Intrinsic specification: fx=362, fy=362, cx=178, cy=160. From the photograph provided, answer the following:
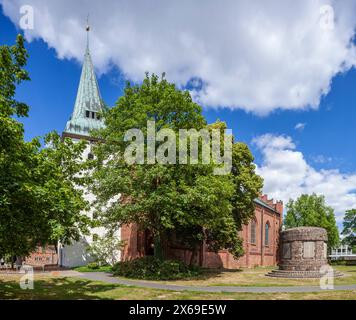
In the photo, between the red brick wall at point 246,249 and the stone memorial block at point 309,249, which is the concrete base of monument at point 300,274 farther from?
the red brick wall at point 246,249

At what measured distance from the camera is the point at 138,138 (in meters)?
23.7

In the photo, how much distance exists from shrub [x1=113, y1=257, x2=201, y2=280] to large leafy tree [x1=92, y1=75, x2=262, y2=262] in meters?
1.19

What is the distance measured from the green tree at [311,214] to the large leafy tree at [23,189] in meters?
62.7

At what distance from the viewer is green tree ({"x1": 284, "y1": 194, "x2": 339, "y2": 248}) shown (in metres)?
69.1

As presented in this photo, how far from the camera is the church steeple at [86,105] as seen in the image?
43406 millimetres

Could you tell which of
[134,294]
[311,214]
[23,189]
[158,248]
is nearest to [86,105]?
[158,248]

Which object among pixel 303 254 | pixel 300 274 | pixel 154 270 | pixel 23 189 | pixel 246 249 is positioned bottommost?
pixel 246 249

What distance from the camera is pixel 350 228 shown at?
62.1 metres

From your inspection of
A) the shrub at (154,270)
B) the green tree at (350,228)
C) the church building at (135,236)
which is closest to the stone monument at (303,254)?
the shrub at (154,270)

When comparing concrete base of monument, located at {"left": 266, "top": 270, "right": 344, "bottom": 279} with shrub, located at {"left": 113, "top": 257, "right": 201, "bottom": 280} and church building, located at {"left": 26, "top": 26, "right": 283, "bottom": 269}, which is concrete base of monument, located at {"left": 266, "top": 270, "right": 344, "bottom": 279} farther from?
church building, located at {"left": 26, "top": 26, "right": 283, "bottom": 269}

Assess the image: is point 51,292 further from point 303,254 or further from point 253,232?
point 253,232

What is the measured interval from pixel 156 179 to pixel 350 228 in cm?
5044

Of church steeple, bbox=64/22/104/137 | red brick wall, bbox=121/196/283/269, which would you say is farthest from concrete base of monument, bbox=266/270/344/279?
church steeple, bbox=64/22/104/137

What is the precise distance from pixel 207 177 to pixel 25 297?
40.8ft
